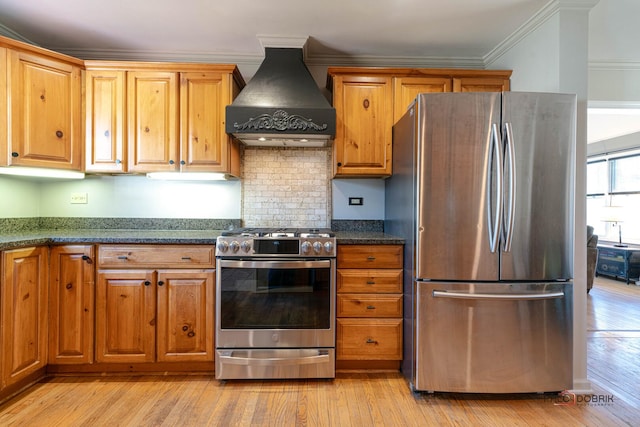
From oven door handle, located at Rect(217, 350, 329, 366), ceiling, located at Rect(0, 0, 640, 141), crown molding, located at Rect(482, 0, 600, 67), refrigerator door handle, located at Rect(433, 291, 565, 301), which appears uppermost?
ceiling, located at Rect(0, 0, 640, 141)

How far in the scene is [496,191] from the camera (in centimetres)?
187

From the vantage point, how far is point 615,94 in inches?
119

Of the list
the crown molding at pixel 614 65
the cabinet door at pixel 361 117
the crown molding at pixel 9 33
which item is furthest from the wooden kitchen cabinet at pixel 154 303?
the crown molding at pixel 614 65

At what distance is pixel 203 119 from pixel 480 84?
88.5 inches

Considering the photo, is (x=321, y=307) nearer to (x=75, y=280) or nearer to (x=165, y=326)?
(x=165, y=326)

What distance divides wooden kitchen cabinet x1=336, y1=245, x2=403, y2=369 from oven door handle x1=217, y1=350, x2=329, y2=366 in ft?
0.61

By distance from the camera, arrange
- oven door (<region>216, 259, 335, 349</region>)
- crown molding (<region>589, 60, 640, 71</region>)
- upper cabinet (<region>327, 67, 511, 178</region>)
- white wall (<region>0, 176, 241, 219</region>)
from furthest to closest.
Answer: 1. crown molding (<region>589, 60, 640, 71</region>)
2. white wall (<region>0, 176, 241, 219</region>)
3. upper cabinet (<region>327, 67, 511, 178</region>)
4. oven door (<region>216, 259, 335, 349</region>)

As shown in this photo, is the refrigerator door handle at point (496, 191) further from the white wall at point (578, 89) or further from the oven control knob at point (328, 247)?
the oven control knob at point (328, 247)

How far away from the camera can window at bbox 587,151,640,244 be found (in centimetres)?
552

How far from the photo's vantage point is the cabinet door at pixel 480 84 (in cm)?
253

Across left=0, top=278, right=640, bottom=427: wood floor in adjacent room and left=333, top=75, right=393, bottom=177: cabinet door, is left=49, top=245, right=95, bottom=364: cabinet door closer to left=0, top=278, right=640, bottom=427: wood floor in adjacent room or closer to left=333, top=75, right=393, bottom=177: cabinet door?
left=0, top=278, right=640, bottom=427: wood floor in adjacent room

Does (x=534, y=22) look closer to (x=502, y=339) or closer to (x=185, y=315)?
(x=502, y=339)

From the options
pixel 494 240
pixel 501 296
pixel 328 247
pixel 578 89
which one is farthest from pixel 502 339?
pixel 578 89

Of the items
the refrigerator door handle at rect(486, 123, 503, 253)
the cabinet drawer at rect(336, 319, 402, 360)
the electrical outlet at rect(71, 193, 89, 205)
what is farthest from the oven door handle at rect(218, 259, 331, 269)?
the electrical outlet at rect(71, 193, 89, 205)
